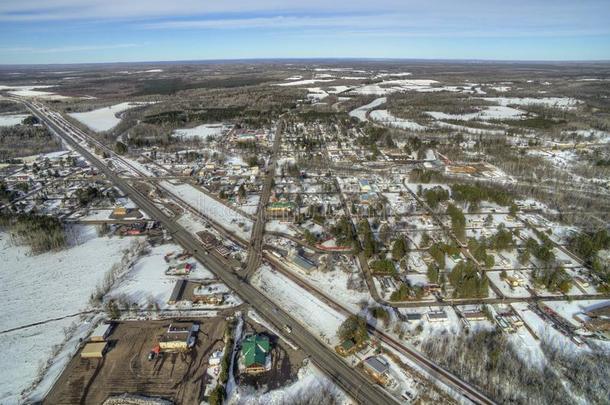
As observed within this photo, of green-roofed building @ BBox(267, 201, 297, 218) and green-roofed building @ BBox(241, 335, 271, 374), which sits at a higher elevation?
green-roofed building @ BBox(267, 201, 297, 218)

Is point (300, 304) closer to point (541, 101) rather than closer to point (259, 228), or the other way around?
point (259, 228)

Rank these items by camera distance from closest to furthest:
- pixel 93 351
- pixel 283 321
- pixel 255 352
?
pixel 255 352 < pixel 93 351 < pixel 283 321

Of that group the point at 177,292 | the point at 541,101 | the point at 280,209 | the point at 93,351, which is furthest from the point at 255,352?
the point at 541,101

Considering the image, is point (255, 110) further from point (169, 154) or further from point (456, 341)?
point (456, 341)

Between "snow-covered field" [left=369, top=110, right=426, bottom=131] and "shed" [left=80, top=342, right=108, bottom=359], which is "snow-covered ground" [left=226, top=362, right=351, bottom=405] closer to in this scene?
"shed" [left=80, top=342, right=108, bottom=359]

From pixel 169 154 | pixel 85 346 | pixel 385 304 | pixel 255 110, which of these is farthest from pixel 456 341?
pixel 255 110

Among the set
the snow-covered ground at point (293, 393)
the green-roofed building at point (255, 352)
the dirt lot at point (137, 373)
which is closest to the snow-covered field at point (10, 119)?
the dirt lot at point (137, 373)

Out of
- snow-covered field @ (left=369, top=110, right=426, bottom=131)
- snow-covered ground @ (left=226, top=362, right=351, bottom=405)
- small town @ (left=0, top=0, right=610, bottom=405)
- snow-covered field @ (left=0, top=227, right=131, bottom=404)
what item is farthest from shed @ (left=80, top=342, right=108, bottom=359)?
snow-covered field @ (left=369, top=110, right=426, bottom=131)

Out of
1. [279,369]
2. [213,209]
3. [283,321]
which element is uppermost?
[213,209]
